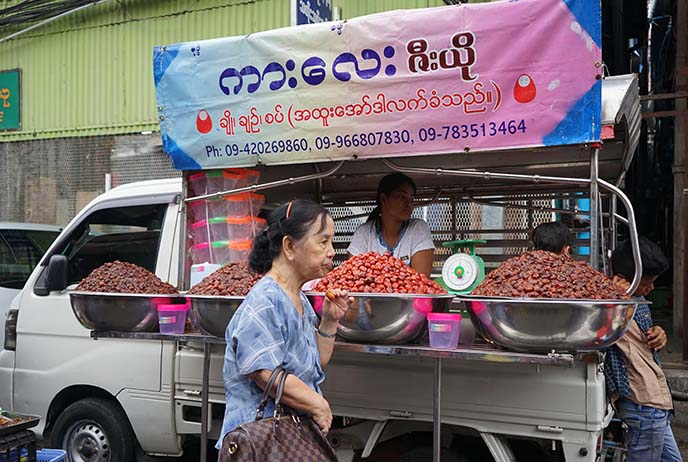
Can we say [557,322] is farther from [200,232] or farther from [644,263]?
[200,232]

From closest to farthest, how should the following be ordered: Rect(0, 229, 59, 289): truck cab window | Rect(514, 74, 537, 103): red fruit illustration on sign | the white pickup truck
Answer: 1. the white pickup truck
2. Rect(514, 74, 537, 103): red fruit illustration on sign
3. Rect(0, 229, 59, 289): truck cab window

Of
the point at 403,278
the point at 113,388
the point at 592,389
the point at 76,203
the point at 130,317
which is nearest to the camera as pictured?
the point at 592,389

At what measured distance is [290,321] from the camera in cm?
227

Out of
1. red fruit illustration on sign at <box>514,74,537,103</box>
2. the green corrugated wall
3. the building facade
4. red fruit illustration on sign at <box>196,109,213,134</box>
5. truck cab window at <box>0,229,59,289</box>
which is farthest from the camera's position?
the building facade

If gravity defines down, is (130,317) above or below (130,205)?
below

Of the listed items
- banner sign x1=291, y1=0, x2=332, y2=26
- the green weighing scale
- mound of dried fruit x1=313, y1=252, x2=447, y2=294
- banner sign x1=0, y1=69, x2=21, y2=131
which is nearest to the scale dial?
the green weighing scale

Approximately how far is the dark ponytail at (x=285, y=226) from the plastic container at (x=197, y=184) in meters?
1.63

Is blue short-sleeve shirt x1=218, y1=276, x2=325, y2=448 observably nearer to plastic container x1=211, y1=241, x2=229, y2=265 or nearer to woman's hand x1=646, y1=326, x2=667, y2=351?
plastic container x1=211, y1=241, x2=229, y2=265

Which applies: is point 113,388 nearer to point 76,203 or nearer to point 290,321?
point 290,321

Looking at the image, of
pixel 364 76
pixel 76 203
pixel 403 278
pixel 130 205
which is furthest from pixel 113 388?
pixel 76 203

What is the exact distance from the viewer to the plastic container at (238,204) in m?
3.96

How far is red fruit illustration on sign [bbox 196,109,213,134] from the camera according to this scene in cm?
372

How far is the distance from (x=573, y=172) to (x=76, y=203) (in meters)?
8.85

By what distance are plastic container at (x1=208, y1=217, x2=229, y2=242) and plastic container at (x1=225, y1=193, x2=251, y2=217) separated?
A: 0.07 m
